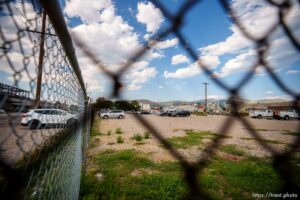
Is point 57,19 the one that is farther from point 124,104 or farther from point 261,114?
point 261,114

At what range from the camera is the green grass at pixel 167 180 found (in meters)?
3.87

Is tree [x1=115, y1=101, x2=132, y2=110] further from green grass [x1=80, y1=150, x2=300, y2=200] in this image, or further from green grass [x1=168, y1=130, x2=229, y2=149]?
green grass [x1=168, y1=130, x2=229, y2=149]

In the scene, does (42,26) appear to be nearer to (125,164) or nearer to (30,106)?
(30,106)

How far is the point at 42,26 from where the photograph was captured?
0.71 m

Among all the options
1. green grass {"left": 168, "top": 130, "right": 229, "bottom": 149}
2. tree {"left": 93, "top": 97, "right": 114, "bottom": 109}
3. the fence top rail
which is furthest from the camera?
green grass {"left": 168, "top": 130, "right": 229, "bottom": 149}

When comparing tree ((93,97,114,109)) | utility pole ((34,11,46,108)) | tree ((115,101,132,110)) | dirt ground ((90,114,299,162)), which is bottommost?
dirt ground ((90,114,299,162))

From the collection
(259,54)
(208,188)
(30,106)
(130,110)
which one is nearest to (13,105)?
(30,106)

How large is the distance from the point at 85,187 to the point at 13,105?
3877 millimetres

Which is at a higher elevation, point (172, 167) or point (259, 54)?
point (259, 54)

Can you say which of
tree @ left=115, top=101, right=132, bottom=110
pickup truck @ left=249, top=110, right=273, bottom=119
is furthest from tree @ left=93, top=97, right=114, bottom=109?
pickup truck @ left=249, top=110, right=273, bottom=119

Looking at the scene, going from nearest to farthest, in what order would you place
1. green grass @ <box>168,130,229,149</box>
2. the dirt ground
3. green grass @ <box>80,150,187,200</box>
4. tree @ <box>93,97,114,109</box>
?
tree @ <box>93,97,114,109</box>
the dirt ground
green grass @ <box>80,150,187,200</box>
green grass @ <box>168,130,229,149</box>

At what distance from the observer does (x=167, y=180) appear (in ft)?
14.7

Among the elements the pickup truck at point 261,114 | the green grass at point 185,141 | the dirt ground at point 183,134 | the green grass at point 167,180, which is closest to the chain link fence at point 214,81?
the dirt ground at point 183,134

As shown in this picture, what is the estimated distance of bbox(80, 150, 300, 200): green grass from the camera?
387 cm
